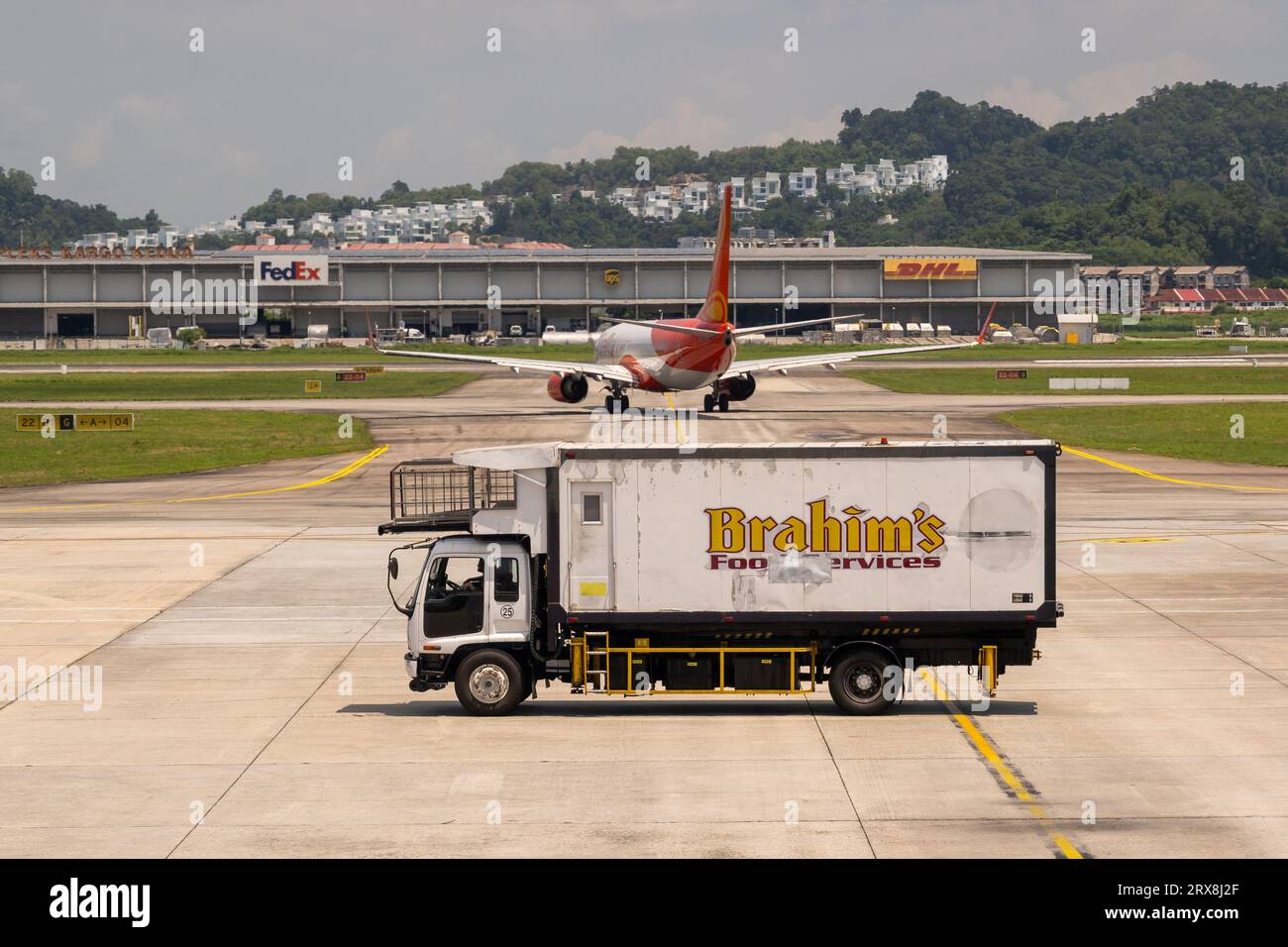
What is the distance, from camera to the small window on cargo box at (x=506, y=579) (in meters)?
23.8

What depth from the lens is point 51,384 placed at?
11469 centimetres

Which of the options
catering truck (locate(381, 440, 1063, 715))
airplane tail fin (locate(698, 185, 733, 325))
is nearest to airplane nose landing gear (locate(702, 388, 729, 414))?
airplane tail fin (locate(698, 185, 733, 325))

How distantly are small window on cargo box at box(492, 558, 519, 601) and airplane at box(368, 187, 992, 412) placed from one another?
146ft

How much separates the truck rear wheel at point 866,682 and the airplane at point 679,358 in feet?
148

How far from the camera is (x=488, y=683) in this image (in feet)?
78.4

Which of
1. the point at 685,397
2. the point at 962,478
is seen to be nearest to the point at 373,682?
the point at 962,478

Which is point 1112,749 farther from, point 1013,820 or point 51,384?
point 51,384

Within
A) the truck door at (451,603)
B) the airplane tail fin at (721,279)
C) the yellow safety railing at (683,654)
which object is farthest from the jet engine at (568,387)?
the yellow safety railing at (683,654)

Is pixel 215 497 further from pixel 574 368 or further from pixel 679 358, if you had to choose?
pixel 574 368

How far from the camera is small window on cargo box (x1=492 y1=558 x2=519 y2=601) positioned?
939 inches

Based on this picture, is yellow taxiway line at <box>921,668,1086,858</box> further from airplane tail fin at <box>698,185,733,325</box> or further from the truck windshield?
airplane tail fin at <box>698,185,733,325</box>

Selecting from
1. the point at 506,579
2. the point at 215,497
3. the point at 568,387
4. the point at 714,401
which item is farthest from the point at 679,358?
the point at 506,579

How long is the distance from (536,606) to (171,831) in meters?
7.48

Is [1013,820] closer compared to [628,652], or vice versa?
[1013,820]
